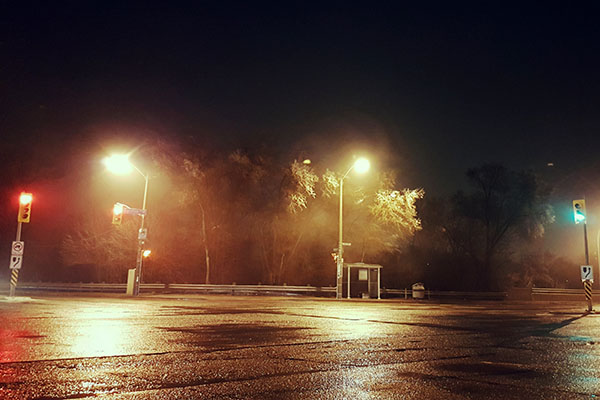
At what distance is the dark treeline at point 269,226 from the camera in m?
41.6

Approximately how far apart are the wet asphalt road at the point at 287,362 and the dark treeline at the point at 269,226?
95.5 ft

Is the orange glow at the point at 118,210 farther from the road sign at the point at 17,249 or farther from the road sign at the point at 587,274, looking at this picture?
the road sign at the point at 587,274

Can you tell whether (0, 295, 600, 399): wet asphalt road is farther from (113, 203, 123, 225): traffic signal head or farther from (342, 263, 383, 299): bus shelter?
(342, 263, 383, 299): bus shelter

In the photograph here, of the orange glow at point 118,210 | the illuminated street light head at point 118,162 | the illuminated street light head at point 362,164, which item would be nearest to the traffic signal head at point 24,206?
the orange glow at point 118,210

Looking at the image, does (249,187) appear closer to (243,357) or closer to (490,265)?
(490,265)

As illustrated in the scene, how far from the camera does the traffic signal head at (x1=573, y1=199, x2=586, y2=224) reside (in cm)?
2458

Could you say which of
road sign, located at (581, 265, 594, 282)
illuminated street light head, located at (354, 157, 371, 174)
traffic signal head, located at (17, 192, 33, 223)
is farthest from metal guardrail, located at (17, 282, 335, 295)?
road sign, located at (581, 265, 594, 282)

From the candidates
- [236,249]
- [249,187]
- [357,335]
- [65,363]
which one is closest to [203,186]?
[249,187]

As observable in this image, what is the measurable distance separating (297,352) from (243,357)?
995 millimetres

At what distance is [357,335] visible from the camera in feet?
36.8

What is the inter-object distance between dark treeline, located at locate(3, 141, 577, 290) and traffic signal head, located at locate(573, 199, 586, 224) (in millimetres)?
15995

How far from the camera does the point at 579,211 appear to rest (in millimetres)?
24750

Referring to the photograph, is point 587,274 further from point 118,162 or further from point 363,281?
point 118,162

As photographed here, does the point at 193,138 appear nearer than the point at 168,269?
Yes
